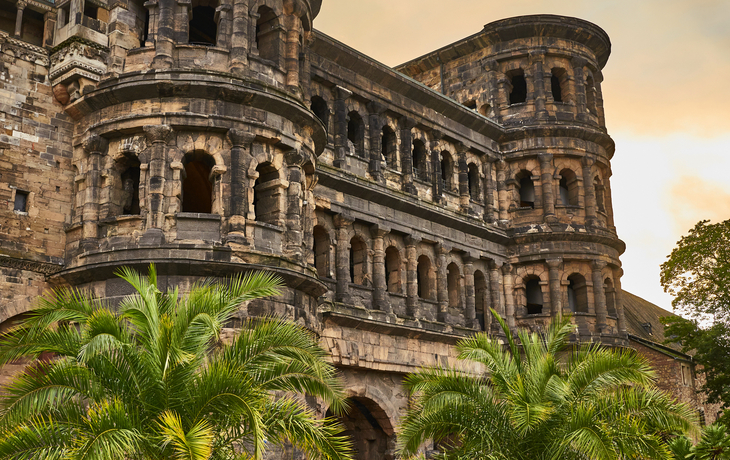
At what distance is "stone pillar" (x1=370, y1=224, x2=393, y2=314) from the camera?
23500 mm

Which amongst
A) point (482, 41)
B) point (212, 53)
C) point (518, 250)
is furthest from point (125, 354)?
point (482, 41)

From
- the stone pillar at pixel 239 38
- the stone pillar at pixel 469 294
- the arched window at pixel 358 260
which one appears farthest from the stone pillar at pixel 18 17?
the stone pillar at pixel 469 294

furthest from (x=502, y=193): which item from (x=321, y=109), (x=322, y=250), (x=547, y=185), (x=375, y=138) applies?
(x=322, y=250)

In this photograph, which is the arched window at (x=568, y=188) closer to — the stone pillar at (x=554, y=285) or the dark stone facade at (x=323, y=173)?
the dark stone facade at (x=323, y=173)

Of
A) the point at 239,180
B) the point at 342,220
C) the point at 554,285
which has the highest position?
the point at 342,220

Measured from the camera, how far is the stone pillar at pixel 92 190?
17.4 meters

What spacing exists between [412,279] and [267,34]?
8673 mm

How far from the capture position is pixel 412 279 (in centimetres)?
2486

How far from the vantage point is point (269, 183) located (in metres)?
18.6

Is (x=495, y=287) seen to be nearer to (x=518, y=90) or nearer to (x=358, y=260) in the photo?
(x=358, y=260)

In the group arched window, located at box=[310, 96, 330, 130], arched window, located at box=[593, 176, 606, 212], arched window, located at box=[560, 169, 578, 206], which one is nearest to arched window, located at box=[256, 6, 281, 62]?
arched window, located at box=[310, 96, 330, 130]

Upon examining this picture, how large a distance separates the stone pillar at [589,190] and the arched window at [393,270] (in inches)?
323

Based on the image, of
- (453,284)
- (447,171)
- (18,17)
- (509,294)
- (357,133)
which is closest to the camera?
(18,17)

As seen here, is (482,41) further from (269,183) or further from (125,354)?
(125,354)
